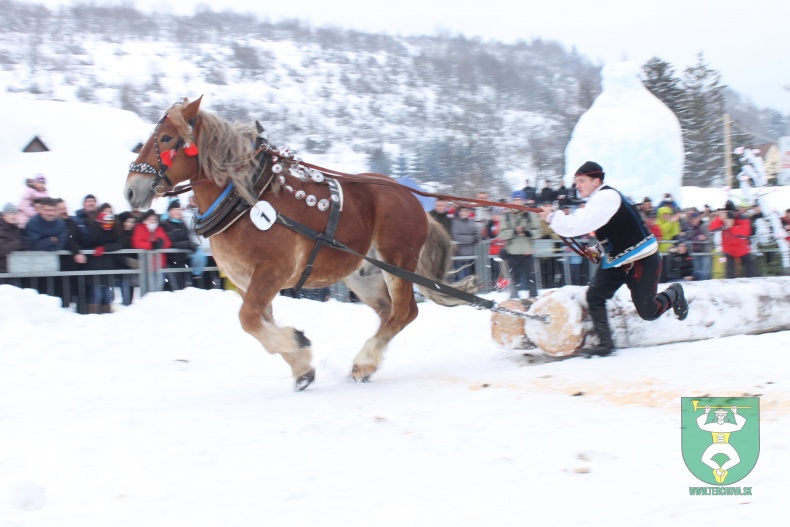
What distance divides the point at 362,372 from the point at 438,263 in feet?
4.35

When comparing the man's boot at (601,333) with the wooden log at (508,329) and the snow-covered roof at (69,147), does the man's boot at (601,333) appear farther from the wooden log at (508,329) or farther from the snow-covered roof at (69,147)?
the snow-covered roof at (69,147)

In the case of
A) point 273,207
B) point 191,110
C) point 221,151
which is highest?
point 191,110

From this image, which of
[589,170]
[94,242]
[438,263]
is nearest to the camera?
[589,170]

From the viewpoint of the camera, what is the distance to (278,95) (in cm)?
12481

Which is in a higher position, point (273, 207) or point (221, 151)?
point (221, 151)

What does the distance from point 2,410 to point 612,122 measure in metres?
30.3

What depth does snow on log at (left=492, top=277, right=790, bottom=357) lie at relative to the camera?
19.4 feet

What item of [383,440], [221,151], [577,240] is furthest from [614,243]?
[577,240]

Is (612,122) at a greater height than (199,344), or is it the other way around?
(612,122)

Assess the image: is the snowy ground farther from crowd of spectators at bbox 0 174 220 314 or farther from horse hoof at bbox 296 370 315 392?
crowd of spectators at bbox 0 174 220 314

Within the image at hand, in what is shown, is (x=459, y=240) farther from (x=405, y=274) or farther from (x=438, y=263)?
(x=405, y=274)

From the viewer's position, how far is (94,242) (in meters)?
8.13

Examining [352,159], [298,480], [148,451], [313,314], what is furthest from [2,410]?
[352,159]

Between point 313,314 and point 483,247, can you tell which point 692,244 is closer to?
point 483,247
